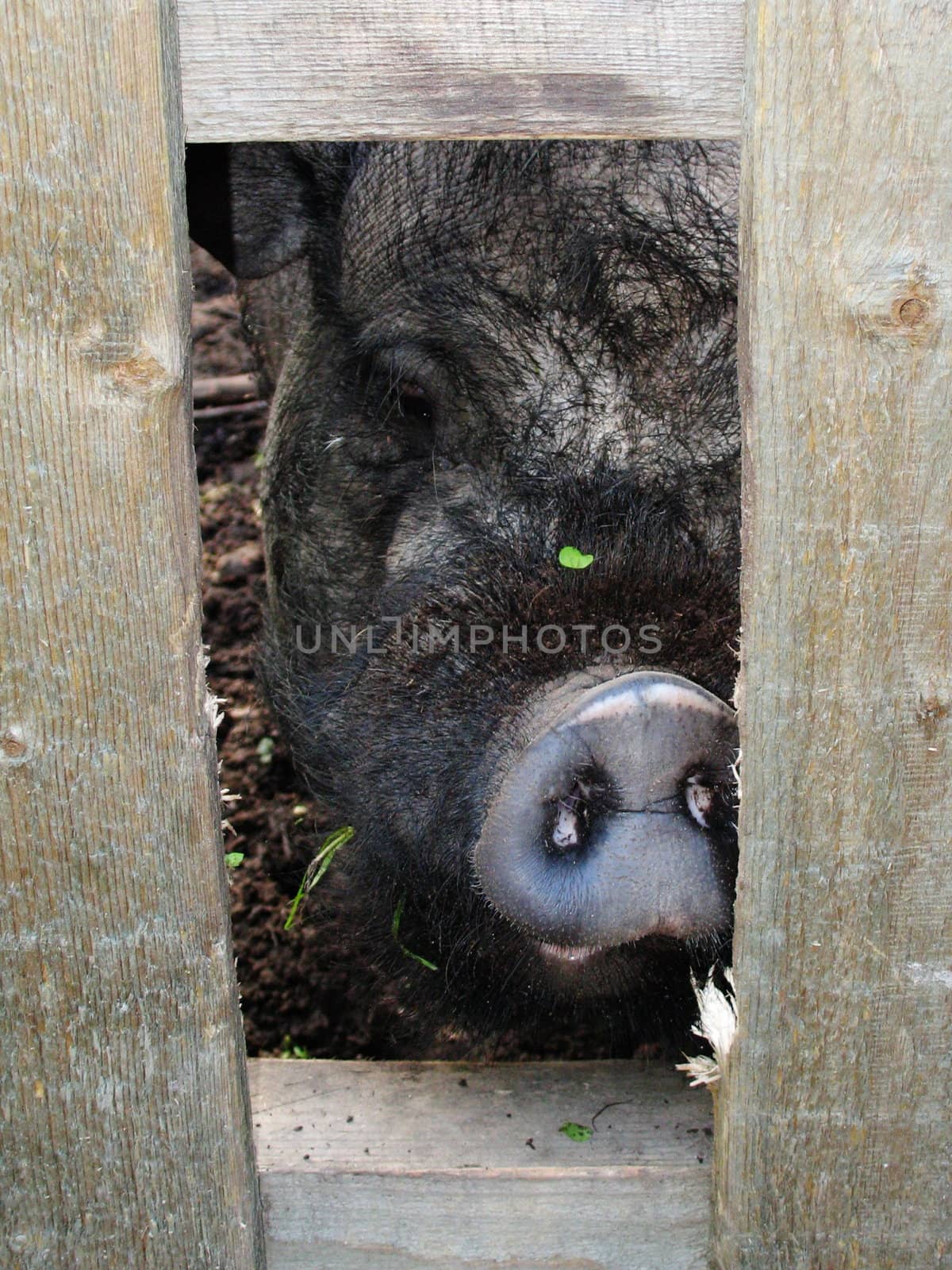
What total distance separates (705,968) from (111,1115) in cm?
102

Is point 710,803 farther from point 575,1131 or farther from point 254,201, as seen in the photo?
point 254,201

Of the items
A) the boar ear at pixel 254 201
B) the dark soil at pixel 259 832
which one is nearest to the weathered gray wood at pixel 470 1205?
the dark soil at pixel 259 832

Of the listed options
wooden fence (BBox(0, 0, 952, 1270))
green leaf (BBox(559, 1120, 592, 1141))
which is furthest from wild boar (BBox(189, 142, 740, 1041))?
wooden fence (BBox(0, 0, 952, 1270))

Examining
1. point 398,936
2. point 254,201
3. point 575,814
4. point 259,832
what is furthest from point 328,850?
point 254,201

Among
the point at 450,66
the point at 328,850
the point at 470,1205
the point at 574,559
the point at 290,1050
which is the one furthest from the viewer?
the point at 290,1050

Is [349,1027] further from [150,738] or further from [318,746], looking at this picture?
[150,738]

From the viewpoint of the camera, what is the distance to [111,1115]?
60.3 inches

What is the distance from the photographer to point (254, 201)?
2930 millimetres

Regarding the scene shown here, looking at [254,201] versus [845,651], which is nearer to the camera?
[845,651]

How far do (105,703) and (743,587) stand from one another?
2.46 feet

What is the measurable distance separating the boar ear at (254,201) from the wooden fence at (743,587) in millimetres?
1325

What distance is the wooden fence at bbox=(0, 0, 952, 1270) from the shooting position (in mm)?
1415

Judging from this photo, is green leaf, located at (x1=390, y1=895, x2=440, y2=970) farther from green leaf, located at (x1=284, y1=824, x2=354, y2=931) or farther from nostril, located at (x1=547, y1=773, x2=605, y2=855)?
nostril, located at (x1=547, y1=773, x2=605, y2=855)

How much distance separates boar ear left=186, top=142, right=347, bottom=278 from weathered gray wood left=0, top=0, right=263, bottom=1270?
138 centimetres
